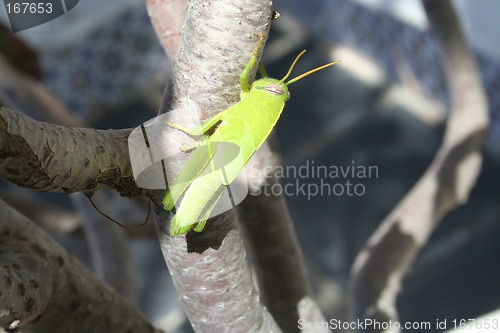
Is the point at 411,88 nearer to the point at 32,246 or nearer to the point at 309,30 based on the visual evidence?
the point at 309,30

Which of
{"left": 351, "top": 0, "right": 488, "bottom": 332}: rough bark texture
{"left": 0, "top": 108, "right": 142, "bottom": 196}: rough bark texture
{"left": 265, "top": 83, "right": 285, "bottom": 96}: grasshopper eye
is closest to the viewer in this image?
{"left": 0, "top": 108, "right": 142, "bottom": 196}: rough bark texture

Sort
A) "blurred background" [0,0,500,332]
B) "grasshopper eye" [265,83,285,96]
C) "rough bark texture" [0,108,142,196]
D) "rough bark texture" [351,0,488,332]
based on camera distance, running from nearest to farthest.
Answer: "rough bark texture" [0,108,142,196], "grasshopper eye" [265,83,285,96], "rough bark texture" [351,0,488,332], "blurred background" [0,0,500,332]

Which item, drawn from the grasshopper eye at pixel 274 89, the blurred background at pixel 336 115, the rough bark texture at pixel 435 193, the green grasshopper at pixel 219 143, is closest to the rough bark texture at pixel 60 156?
the green grasshopper at pixel 219 143

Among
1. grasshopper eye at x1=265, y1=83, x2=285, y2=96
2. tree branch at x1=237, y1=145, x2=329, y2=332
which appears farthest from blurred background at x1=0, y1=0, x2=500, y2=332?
grasshopper eye at x1=265, y1=83, x2=285, y2=96

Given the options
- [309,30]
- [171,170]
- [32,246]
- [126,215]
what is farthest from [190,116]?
[309,30]

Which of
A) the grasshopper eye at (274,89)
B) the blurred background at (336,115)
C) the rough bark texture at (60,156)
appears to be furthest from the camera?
the blurred background at (336,115)

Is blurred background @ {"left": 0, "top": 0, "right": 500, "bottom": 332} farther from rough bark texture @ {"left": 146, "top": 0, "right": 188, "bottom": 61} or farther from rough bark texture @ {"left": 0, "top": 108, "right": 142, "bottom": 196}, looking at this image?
rough bark texture @ {"left": 0, "top": 108, "right": 142, "bottom": 196}

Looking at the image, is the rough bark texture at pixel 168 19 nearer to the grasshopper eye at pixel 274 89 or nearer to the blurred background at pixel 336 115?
the grasshopper eye at pixel 274 89
